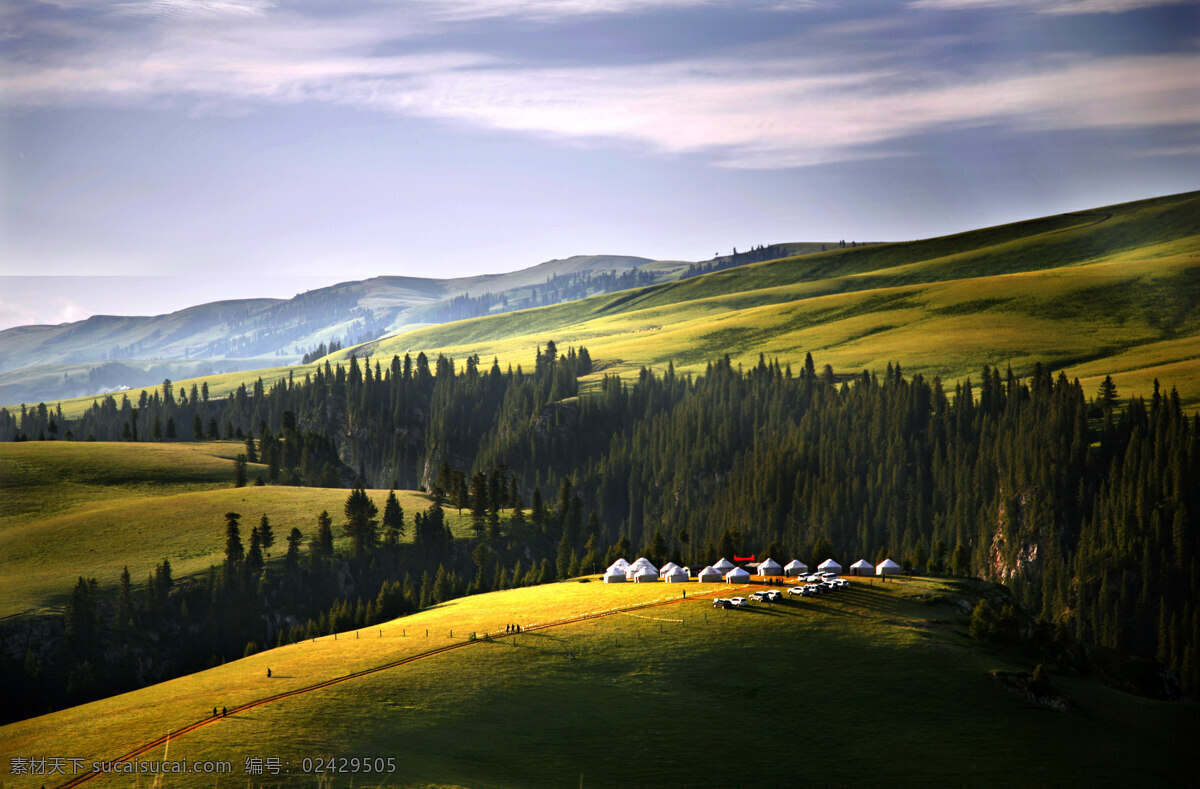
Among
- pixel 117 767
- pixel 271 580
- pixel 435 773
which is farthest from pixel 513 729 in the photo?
pixel 271 580

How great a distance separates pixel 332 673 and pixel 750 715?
3898 cm

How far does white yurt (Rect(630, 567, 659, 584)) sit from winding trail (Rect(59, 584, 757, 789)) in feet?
51.0

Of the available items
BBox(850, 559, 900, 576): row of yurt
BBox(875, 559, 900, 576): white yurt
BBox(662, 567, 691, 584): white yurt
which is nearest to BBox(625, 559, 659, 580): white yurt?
BBox(662, 567, 691, 584): white yurt

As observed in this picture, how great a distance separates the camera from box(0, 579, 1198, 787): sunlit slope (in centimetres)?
6906

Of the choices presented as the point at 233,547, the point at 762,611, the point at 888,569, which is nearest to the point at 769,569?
the point at 888,569

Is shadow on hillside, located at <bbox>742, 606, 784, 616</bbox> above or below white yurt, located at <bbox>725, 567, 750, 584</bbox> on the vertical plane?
above

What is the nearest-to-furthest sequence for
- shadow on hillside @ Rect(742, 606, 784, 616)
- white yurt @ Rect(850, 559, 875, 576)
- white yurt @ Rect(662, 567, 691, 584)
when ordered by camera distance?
Answer: shadow on hillside @ Rect(742, 606, 784, 616) < white yurt @ Rect(662, 567, 691, 584) < white yurt @ Rect(850, 559, 875, 576)

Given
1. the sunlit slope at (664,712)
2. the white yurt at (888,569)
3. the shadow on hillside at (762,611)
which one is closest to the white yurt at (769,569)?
the white yurt at (888,569)

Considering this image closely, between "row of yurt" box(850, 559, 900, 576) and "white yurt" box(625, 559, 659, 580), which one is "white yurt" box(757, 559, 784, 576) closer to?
"row of yurt" box(850, 559, 900, 576)

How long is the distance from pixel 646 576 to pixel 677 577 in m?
4.74

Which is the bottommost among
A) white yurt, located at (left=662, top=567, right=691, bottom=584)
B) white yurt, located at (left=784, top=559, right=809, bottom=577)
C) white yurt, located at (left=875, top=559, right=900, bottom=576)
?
white yurt, located at (left=875, top=559, right=900, bottom=576)

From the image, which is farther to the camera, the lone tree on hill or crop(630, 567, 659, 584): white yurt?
the lone tree on hill

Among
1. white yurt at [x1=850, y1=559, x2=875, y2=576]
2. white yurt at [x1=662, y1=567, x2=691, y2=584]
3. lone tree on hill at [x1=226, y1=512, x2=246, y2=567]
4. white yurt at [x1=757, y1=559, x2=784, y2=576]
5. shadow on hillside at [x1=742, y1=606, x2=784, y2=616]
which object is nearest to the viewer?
shadow on hillside at [x1=742, y1=606, x2=784, y2=616]

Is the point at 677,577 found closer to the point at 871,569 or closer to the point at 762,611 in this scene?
the point at 762,611
